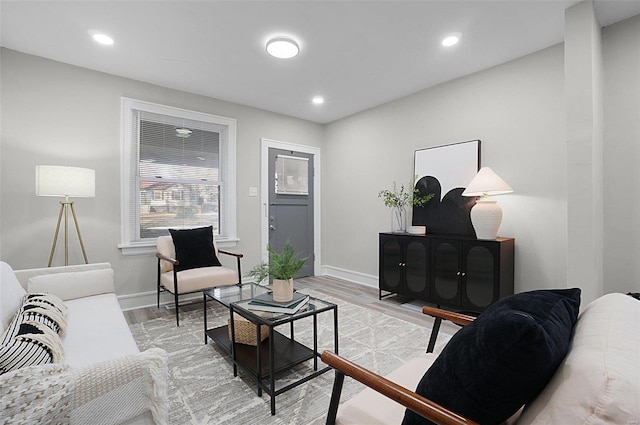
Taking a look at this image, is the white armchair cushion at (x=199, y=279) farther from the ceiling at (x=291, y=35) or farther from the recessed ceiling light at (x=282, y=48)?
the recessed ceiling light at (x=282, y=48)

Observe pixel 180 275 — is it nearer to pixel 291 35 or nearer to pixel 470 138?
pixel 291 35

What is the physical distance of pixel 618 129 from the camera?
244cm

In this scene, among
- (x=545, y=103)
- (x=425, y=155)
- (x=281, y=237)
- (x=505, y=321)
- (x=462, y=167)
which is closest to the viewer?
(x=505, y=321)

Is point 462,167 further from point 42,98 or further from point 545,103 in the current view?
point 42,98

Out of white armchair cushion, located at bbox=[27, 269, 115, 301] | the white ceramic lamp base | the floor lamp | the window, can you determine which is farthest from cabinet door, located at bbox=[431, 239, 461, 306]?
the floor lamp

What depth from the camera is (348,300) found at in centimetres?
373

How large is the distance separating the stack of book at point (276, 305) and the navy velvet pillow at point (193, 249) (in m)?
1.61

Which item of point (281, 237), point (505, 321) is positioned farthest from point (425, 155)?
point (505, 321)

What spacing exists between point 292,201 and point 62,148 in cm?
292

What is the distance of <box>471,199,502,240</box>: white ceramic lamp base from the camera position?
285 centimetres

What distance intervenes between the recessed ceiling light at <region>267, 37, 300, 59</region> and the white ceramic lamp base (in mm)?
2367

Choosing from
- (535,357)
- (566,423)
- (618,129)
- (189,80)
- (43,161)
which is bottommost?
(566,423)

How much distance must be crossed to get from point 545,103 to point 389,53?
5.13 feet

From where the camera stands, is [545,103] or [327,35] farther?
[545,103]
